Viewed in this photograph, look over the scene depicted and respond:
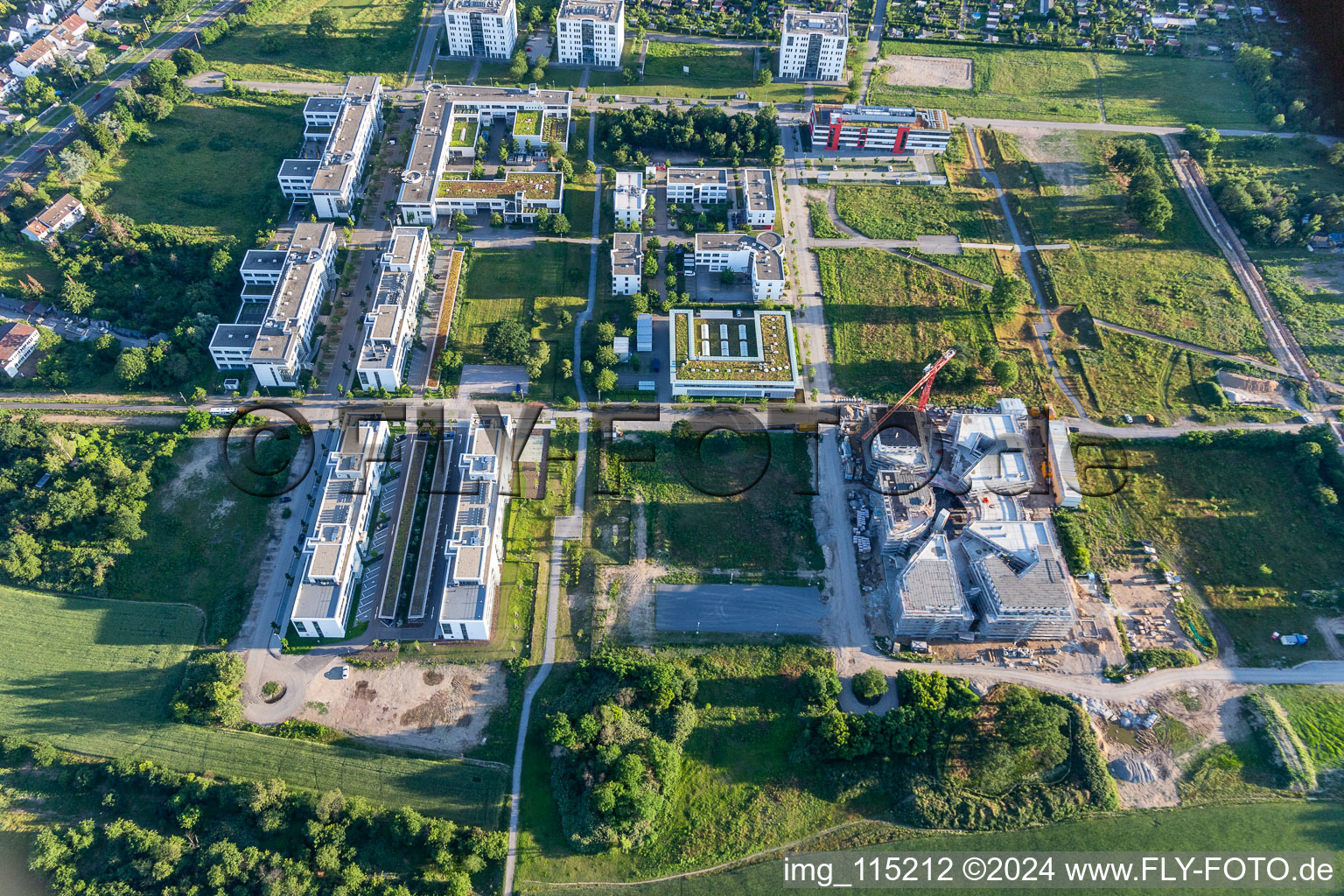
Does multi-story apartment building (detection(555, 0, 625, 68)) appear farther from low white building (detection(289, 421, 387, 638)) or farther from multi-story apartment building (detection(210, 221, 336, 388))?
low white building (detection(289, 421, 387, 638))

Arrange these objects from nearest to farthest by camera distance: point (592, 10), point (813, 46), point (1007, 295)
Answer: point (1007, 295) → point (813, 46) → point (592, 10)

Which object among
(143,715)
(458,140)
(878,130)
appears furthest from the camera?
(458,140)

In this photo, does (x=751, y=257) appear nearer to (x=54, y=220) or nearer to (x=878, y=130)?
(x=878, y=130)

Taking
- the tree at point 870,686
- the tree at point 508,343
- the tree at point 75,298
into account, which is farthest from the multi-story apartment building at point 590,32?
the tree at point 870,686

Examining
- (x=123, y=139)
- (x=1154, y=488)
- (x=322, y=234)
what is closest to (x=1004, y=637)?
(x=1154, y=488)

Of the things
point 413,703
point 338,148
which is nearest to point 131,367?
point 338,148

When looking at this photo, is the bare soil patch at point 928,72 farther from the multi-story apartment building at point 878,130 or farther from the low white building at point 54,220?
the low white building at point 54,220
